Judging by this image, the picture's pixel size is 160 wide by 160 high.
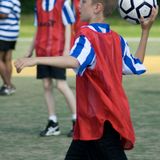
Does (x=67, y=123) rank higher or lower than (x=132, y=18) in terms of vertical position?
lower

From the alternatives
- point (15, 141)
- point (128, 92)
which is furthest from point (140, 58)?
point (128, 92)

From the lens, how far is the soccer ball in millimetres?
5461

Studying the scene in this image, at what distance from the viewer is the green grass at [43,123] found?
291 inches

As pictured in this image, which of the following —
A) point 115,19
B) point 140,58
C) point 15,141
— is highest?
point 140,58

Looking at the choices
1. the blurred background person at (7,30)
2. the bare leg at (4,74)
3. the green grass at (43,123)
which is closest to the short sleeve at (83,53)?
the green grass at (43,123)

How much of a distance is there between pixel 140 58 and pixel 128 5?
→ 0.64 metres

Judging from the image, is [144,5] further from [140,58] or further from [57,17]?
[57,17]

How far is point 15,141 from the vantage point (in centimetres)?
802

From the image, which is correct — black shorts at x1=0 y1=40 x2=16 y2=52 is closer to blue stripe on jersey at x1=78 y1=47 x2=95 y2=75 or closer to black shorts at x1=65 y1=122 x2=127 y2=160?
black shorts at x1=65 y1=122 x2=127 y2=160

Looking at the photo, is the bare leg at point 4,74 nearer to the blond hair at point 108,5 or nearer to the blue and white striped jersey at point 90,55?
the blue and white striped jersey at point 90,55

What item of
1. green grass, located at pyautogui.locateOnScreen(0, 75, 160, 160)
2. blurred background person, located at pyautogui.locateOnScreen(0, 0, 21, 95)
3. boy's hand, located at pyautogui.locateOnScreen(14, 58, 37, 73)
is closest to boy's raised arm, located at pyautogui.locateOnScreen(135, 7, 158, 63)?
boy's hand, located at pyautogui.locateOnScreen(14, 58, 37, 73)

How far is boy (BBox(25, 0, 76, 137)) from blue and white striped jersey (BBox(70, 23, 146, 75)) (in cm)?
337

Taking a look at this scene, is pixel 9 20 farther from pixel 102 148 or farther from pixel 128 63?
pixel 102 148

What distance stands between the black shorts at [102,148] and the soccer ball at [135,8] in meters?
1.04
